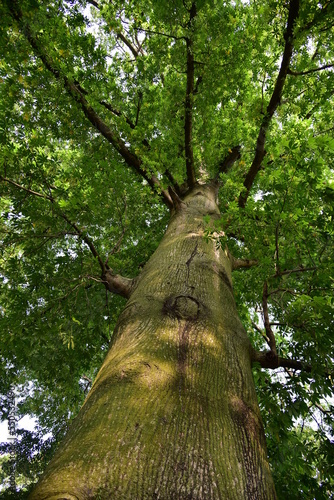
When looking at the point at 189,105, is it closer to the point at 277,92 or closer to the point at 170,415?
the point at 277,92

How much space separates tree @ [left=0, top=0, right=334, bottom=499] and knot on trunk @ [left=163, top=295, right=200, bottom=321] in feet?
0.03

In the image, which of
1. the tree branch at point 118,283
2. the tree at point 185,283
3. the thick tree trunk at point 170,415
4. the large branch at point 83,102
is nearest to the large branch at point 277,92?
the tree at point 185,283

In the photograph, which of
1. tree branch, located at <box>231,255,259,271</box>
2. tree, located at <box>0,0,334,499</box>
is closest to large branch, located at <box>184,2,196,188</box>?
tree, located at <box>0,0,334,499</box>

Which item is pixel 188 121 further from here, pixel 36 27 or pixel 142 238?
pixel 142 238

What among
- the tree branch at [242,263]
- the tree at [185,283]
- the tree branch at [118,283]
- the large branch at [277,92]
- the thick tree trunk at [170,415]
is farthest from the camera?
the tree branch at [242,263]

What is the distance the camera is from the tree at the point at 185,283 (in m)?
1.17

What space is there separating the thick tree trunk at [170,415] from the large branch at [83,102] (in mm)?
2482

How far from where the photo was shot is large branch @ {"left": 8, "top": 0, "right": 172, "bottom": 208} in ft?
9.80

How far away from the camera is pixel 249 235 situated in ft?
9.09

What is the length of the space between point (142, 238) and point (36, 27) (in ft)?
12.9

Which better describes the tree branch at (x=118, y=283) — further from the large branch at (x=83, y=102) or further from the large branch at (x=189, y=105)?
the large branch at (x=189, y=105)

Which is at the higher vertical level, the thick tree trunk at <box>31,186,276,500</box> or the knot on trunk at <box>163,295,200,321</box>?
the knot on trunk at <box>163,295,200,321</box>

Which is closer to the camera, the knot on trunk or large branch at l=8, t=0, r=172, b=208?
the knot on trunk

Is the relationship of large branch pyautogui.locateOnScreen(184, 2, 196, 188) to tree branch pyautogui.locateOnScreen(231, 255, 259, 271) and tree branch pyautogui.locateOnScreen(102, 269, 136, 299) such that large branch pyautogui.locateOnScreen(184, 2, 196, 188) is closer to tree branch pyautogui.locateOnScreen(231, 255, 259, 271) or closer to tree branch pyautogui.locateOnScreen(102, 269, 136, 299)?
tree branch pyautogui.locateOnScreen(231, 255, 259, 271)
